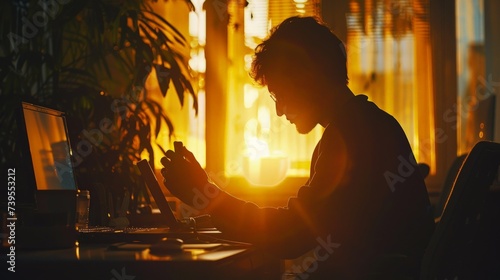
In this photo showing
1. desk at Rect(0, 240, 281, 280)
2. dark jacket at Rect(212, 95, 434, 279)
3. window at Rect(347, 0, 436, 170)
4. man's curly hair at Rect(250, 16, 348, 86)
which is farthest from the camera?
window at Rect(347, 0, 436, 170)

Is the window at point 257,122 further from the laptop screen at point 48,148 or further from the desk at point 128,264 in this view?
the desk at point 128,264

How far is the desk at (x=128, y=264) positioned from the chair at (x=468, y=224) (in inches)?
14.9

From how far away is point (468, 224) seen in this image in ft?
4.47

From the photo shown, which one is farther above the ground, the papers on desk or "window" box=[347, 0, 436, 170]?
"window" box=[347, 0, 436, 170]

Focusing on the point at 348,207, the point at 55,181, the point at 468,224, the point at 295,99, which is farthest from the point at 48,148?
the point at 468,224

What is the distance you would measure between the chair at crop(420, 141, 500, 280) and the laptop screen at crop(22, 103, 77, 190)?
0.91 m

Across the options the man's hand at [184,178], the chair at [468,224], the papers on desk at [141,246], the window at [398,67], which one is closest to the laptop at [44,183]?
the papers on desk at [141,246]

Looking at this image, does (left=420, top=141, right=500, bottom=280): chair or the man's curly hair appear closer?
(left=420, top=141, right=500, bottom=280): chair

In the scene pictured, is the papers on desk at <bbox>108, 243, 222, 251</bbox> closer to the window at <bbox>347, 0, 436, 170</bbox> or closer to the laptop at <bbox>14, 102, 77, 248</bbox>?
the laptop at <bbox>14, 102, 77, 248</bbox>

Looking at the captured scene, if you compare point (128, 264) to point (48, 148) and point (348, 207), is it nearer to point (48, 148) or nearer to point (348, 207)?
point (348, 207)

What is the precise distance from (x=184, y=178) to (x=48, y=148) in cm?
46

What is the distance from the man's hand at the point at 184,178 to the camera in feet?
5.06

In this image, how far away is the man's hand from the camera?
1.54 metres

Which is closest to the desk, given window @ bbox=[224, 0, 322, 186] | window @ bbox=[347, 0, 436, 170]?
window @ bbox=[224, 0, 322, 186]
